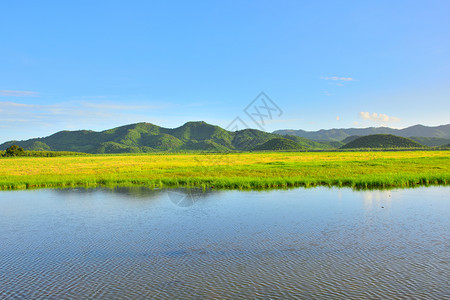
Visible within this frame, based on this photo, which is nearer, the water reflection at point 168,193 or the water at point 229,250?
the water at point 229,250

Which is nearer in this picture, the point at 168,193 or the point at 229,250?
the point at 229,250

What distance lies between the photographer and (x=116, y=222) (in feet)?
51.9

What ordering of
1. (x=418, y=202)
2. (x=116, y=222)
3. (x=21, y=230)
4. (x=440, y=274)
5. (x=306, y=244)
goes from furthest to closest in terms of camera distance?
(x=418, y=202) < (x=116, y=222) < (x=21, y=230) < (x=306, y=244) < (x=440, y=274)

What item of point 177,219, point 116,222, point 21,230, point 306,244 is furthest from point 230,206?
point 21,230

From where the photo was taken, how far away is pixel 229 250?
36.6 feet

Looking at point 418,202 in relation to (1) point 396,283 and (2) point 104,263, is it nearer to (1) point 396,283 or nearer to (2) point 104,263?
(1) point 396,283

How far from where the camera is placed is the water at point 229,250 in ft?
27.0

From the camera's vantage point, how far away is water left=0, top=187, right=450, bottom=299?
324 inches

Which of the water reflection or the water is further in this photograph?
the water reflection

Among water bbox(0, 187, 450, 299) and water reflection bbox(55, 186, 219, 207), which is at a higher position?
water reflection bbox(55, 186, 219, 207)

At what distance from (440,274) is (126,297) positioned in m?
8.76

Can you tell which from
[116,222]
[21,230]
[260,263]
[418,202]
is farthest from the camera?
[418,202]

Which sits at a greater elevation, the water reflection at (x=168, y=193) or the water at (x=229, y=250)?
the water reflection at (x=168, y=193)

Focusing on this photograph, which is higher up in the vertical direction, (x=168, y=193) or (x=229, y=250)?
(x=168, y=193)
